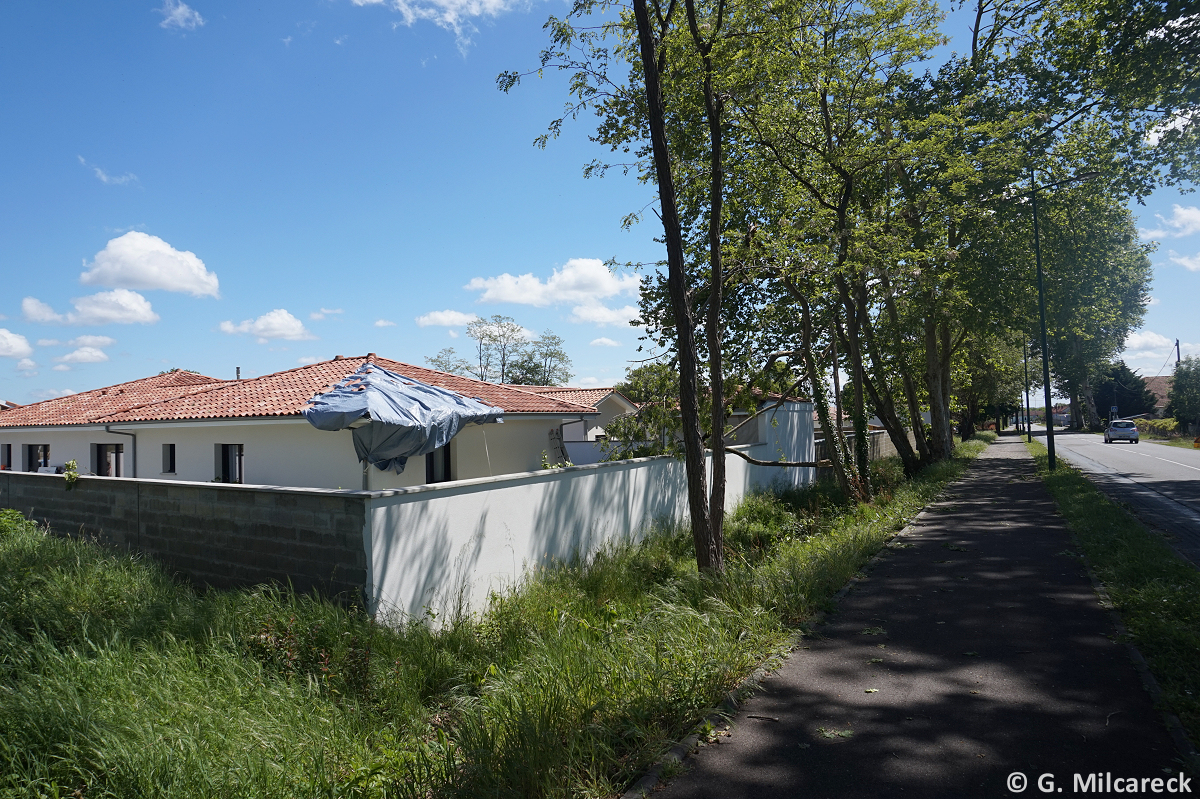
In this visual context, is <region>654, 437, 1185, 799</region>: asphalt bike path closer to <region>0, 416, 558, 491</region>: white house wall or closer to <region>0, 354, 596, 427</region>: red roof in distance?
<region>0, 416, 558, 491</region>: white house wall

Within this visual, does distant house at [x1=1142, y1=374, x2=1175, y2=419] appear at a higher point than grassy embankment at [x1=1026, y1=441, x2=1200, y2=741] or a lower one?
higher

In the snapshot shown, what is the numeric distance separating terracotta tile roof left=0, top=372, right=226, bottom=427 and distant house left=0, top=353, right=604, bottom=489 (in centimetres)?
10

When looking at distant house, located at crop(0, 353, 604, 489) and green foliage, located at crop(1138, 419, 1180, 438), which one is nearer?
distant house, located at crop(0, 353, 604, 489)

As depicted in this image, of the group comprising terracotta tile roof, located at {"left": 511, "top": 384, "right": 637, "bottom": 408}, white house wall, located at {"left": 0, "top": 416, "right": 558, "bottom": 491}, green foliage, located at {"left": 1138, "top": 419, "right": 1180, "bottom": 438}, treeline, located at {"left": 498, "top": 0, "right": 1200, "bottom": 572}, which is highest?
treeline, located at {"left": 498, "top": 0, "right": 1200, "bottom": 572}

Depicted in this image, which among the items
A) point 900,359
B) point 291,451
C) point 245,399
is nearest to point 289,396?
point 291,451

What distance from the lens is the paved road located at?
1098cm

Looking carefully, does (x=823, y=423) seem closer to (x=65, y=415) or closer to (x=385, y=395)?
(x=385, y=395)

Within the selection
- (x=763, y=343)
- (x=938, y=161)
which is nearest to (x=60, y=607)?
(x=763, y=343)

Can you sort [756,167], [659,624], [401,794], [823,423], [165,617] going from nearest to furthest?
[401,794] < [659,624] < [165,617] < [756,167] < [823,423]

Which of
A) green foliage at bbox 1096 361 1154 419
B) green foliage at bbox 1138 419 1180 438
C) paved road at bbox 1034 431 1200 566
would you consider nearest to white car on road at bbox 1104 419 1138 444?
green foliage at bbox 1138 419 1180 438

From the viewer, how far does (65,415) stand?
22.7 m

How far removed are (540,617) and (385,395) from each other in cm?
644

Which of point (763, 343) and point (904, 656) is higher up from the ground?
point (763, 343)

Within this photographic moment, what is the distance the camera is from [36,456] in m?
23.9
